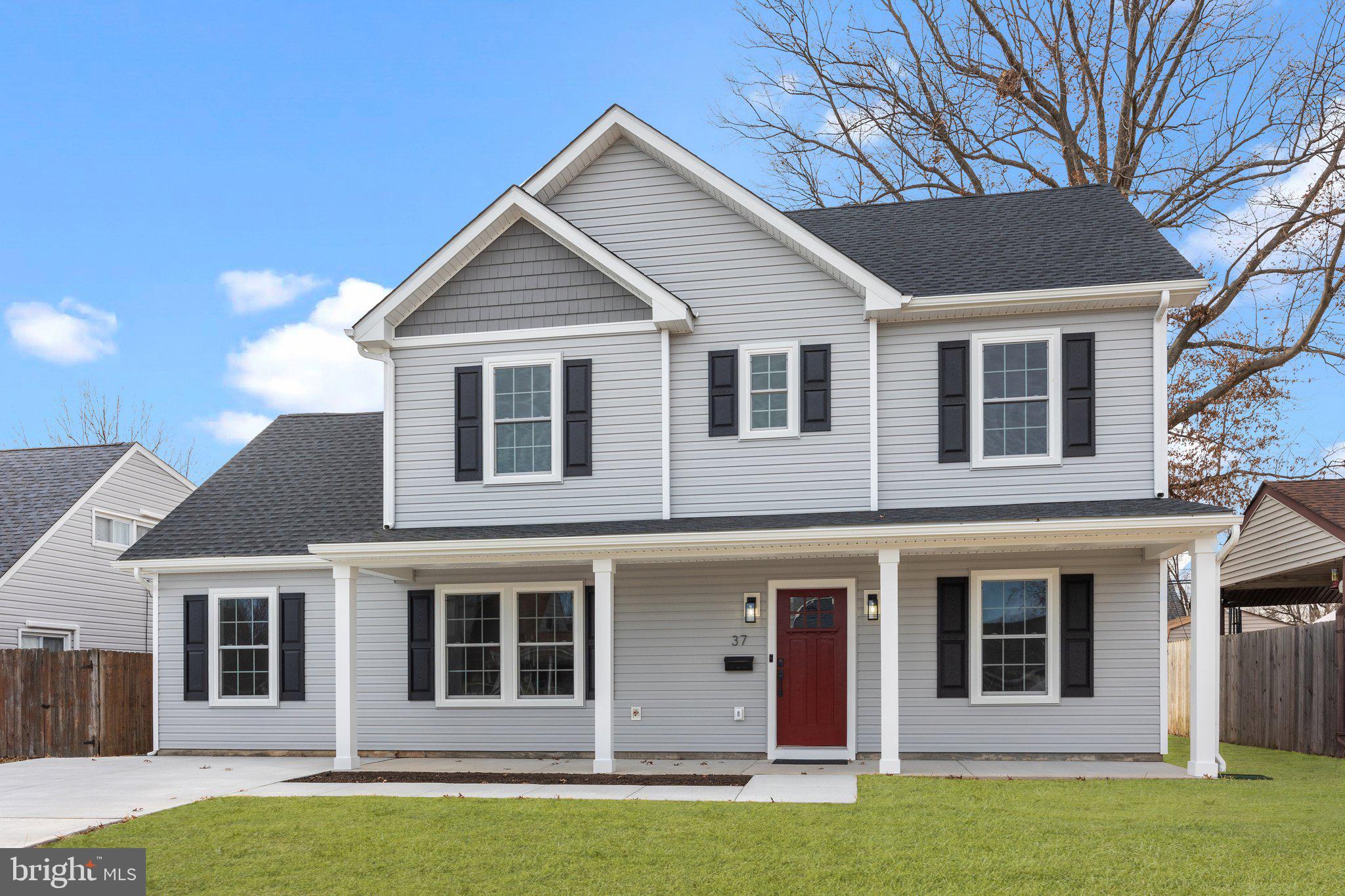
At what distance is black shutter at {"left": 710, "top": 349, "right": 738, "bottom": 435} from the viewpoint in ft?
40.1

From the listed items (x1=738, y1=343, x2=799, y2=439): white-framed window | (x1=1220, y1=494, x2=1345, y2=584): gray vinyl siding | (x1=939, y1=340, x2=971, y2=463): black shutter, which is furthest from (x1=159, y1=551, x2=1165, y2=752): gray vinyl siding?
(x1=1220, y1=494, x2=1345, y2=584): gray vinyl siding

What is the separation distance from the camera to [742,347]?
483 inches

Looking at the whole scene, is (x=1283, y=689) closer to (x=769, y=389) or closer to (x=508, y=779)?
(x=769, y=389)

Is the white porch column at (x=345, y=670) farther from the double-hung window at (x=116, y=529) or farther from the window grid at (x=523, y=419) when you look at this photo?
the double-hung window at (x=116, y=529)

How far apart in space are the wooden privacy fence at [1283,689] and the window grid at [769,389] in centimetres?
Answer: 573

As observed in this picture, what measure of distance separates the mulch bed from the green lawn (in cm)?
142

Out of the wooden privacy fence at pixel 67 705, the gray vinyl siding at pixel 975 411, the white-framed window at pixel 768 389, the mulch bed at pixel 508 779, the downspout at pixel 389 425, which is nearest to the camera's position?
the mulch bed at pixel 508 779

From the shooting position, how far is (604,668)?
36.4 feet

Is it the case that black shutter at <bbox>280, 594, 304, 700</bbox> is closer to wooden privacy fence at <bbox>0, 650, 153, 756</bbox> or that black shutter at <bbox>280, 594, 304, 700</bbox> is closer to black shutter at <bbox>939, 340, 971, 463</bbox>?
wooden privacy fence at <bbox>0, 650, 153, 756</bbox>

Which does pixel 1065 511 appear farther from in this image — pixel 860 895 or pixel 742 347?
pixel 860 895

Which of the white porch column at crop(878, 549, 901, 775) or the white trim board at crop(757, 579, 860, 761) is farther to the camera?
the white trim board at crop(757, 579, 860, 761)

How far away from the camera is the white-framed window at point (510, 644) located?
1260cm

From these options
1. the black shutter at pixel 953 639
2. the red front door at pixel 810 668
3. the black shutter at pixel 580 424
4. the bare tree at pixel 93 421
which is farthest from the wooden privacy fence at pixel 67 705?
the bare tree at pixel 93 421

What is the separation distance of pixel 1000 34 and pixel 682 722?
50.9 ft
